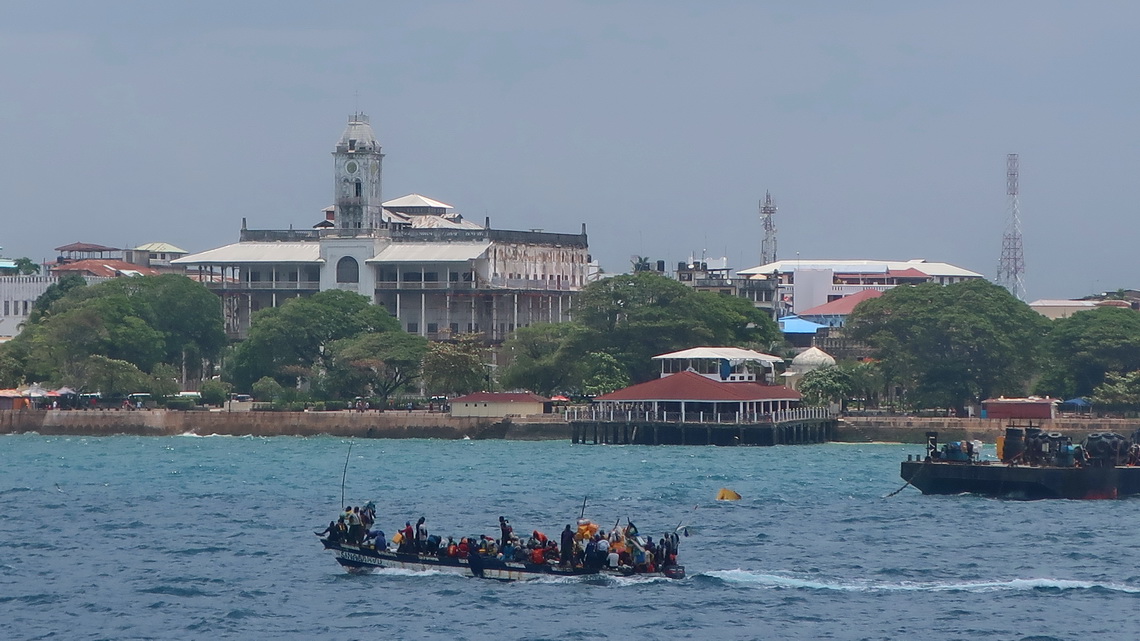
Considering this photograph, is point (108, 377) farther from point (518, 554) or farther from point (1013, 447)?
point (518, 554)

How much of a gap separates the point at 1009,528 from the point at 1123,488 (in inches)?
453

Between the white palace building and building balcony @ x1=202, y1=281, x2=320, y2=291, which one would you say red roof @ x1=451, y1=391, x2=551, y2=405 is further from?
building balcony @ x1=202, y1=281, x2=320, y2=291

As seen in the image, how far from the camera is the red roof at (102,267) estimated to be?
18200 centimetres

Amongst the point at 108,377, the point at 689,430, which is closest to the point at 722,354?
the point at 689,430

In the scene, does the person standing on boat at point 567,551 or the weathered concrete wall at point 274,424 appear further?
the weathered concrete wall at point 274,424

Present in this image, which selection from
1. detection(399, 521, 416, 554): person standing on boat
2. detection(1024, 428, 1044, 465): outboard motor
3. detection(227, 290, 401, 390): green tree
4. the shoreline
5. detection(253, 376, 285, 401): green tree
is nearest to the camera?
detection(399, 521, 416, 554): person standing on boat

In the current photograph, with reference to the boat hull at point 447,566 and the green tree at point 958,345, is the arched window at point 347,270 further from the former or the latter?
the boat hull at point 447,566

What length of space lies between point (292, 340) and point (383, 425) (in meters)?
14.5

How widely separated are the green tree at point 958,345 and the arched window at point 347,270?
42.4 m

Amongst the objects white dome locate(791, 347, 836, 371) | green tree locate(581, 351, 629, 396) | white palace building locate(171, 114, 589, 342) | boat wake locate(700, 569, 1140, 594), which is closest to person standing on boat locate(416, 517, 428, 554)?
boat wake locate(700, 569, 1140, 594)

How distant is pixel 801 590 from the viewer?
51.7 meters

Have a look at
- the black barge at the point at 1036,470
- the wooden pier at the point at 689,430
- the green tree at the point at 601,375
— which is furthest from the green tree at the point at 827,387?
the black barge at the point at 1036,470

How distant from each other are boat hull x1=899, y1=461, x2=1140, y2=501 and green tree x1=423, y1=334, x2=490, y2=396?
5513 centimetres

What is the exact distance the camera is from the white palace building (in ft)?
498
